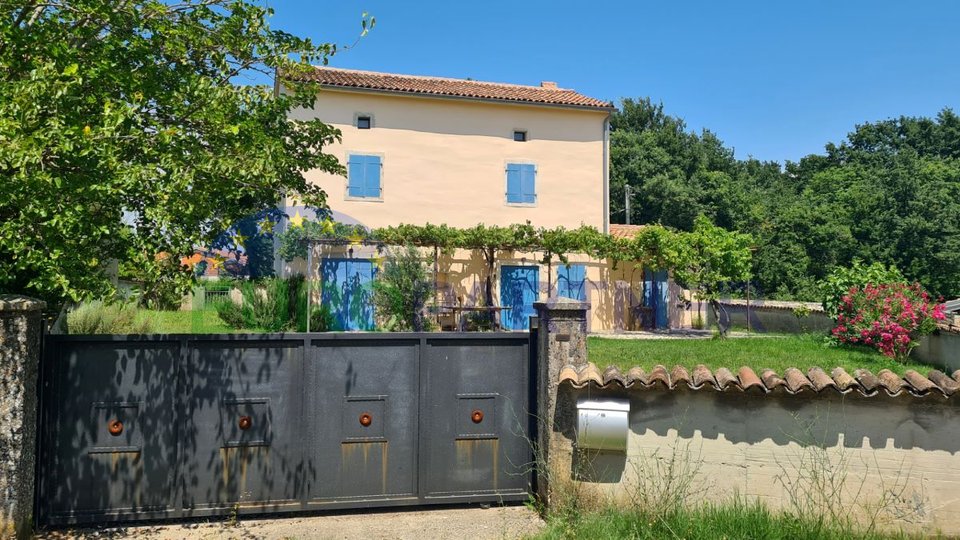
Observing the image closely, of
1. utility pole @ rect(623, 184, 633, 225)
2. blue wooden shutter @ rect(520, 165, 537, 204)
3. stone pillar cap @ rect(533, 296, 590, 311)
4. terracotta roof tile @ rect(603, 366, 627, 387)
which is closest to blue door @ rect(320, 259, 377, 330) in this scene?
blue wooden shutter @ rect(520, 165, 537, 204)

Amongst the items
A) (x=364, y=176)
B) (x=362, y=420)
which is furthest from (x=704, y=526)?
(x=364, y=176)

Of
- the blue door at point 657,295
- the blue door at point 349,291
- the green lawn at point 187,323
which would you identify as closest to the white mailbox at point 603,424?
the green lawn at point 187,323

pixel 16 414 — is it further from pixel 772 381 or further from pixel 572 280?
pixel 572 280

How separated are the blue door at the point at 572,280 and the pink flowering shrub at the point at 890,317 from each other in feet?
21.8

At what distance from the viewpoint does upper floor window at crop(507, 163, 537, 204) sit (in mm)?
16984

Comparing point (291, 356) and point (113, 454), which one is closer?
point (113, 454)

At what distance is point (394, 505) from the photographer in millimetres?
4746

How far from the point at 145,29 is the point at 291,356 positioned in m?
3.63

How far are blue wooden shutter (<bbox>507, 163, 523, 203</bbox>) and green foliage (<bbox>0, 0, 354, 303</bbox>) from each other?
1089cm

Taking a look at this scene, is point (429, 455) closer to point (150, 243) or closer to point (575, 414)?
point (575, 414)

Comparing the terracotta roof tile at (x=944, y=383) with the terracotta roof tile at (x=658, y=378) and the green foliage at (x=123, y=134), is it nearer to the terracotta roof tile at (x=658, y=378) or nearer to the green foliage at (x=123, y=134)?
the terracotta roof tile at (x=658, y=378)

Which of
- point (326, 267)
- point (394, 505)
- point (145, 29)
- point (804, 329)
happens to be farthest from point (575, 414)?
point (804, 329)

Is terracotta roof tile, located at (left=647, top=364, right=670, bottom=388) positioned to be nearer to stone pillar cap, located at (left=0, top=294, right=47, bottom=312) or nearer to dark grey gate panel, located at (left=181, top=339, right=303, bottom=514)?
dark grey gate panel, located at (left=181, top=339, right=303, bottom=514)

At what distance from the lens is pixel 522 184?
671 inches
